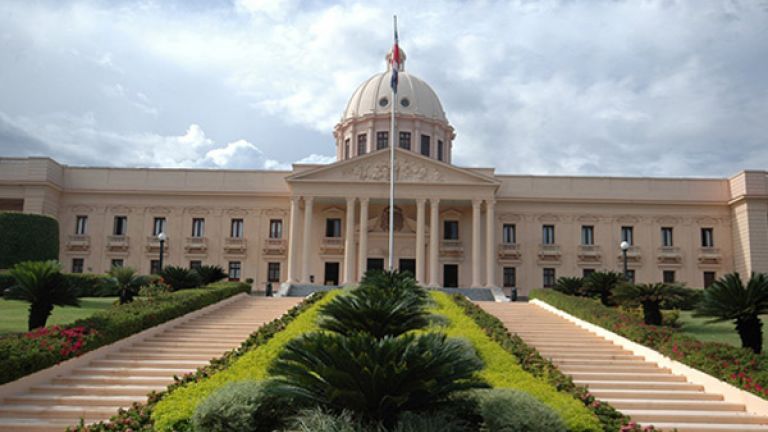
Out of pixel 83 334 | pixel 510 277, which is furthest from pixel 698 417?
pixel 510 277

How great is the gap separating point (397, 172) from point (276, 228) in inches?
369

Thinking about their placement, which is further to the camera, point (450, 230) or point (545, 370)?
point (450, 230)

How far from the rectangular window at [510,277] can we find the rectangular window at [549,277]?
198cm

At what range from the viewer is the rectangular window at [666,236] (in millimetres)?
42831

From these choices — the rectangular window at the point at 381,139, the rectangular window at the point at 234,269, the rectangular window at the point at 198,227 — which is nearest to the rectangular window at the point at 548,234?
the rectangular window at the point at 381,139

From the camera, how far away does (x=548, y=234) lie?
142ft

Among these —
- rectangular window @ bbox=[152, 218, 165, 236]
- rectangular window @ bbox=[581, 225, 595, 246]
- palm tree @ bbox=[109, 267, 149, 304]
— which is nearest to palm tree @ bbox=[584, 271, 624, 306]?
rectangular window @ bbox=[581, 225, 595, 246]

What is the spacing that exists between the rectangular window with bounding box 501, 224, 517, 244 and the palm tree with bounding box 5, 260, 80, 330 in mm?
31082

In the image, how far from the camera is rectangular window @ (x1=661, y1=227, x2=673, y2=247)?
4283cm

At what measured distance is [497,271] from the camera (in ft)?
140

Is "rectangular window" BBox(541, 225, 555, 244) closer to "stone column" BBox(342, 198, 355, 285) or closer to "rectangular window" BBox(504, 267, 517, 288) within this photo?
"rectangular window" BBox(504, 267, 517, 288)

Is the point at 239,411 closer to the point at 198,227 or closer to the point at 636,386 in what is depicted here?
the point at 636,386

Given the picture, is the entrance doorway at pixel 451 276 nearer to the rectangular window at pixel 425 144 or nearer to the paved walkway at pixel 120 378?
the rectangular window at pixel 425 144

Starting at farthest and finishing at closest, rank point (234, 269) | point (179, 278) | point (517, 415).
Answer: point (234, 269), point (179, 278), point (517, 415)
